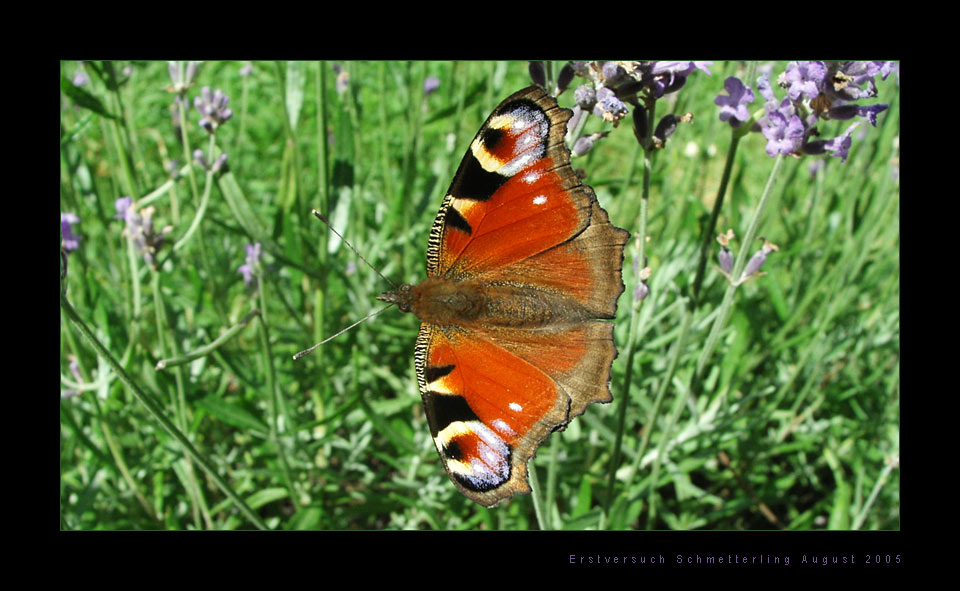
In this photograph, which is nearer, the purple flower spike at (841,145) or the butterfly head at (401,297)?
the purple flower spike at (841,145)

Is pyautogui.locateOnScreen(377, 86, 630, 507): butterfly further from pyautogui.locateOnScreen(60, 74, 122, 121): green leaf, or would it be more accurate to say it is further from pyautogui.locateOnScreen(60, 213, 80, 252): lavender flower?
pyautogui.locateOnScreen(60, 213, 80, 252): lavender flower

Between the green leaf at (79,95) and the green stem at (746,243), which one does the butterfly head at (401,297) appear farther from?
the green leaf at (79,95)

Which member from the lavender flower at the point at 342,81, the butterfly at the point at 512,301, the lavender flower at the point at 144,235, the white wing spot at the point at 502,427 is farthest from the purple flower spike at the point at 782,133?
the lavender flower at the point at 342,81

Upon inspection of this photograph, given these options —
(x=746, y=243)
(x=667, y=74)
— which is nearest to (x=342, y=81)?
(x=667, y=74)

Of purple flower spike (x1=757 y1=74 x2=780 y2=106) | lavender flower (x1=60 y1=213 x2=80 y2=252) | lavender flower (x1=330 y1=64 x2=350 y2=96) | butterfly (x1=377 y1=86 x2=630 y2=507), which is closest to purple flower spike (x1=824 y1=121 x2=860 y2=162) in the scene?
purple flower spike (x1=757 y1=74 x2=780 y2=106)

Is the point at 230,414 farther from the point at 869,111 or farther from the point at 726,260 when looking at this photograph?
the point at 869,111

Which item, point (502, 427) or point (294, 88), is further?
point (294, 88)
